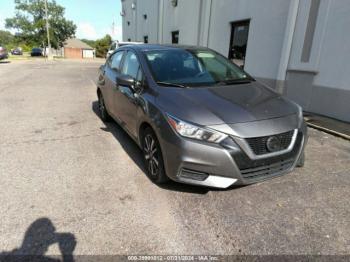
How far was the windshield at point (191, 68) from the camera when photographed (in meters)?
3.41

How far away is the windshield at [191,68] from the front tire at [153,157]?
73cm

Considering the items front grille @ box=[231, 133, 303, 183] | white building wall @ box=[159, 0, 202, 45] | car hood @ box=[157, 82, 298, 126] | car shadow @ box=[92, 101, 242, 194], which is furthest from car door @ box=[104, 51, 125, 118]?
white building wall @ box=[159, 0, 202, 45]

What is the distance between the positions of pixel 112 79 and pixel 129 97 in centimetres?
118

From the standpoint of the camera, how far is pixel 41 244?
7.30ft

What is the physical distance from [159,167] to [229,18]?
332 inches

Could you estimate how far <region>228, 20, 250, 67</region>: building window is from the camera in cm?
907

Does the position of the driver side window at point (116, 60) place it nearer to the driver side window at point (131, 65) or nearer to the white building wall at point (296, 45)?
the driver side window at point (131, 65)

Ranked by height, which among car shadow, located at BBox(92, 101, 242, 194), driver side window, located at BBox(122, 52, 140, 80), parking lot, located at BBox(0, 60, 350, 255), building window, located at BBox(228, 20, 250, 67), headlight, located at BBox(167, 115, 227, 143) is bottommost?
parking lot, located at BBox(0, 60, 350, 255)

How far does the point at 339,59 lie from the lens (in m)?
5.82

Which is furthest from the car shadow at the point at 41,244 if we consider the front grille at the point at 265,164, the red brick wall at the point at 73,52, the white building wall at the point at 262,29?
the red brick wall at the point at 73,52

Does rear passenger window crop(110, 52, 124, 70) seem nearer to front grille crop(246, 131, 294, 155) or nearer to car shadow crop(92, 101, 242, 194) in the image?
car shadow crop(92, 101, 242, 194)

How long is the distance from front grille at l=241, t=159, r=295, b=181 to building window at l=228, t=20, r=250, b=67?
7.07 meters

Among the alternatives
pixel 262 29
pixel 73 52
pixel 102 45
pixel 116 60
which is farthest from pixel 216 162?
pixel 73 52

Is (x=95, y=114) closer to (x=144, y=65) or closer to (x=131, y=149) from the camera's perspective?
(x=131, y=149)
